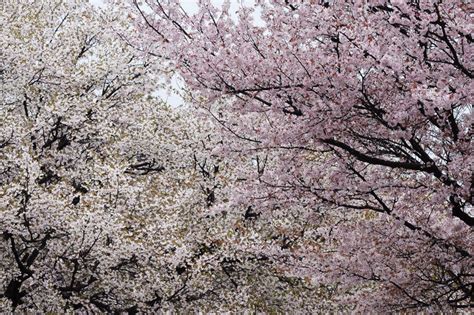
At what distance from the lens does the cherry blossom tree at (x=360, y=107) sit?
5562mm

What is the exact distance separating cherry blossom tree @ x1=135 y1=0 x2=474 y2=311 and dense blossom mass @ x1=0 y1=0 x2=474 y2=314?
26 mm

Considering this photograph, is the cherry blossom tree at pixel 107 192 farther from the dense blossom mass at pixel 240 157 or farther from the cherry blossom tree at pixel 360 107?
the cherry blossom tree at pixel 360 107

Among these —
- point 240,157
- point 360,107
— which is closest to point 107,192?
point 240,157

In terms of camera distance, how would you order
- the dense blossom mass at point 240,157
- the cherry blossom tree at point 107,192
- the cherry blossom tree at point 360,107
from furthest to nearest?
the cherry blossom tree at point 107,192, the dense blossom mass at point 240,157, the cherry blossom tree at point 360,107

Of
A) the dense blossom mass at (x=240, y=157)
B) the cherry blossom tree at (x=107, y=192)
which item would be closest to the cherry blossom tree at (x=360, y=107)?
the dense blossom mass at (x=240, y=157)

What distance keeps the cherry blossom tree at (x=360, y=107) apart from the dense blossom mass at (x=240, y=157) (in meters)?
0.03

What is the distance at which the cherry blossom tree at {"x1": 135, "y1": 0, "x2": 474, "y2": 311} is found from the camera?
5.56 m

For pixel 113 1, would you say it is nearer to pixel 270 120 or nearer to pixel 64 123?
pixel 64 123

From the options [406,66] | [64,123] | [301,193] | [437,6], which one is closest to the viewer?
[437,6]

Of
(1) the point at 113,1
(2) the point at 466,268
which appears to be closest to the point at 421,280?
(2) the point at 466,268

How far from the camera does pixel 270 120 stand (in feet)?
24.5

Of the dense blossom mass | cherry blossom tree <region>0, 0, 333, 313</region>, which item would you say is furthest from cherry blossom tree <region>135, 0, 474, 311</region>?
cherry blossom tree <region>0, 0, 333, 313</region>

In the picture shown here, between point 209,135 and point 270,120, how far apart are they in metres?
7.91

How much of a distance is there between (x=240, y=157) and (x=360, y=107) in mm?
6392
